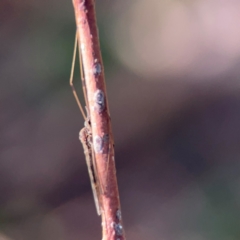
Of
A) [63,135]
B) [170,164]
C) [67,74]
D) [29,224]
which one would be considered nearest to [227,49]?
[170,164]

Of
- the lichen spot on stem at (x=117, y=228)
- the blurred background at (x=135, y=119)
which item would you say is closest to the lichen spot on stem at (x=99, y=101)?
the lichen spot on stem at (x=117, y=228)

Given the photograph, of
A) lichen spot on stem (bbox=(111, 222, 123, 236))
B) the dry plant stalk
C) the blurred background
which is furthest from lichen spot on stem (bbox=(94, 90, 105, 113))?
the blurred background

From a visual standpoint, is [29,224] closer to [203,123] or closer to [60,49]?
[60,49]

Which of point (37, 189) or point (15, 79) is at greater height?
point (15, 79)

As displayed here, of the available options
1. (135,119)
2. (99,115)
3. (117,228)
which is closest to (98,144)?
(99,115)

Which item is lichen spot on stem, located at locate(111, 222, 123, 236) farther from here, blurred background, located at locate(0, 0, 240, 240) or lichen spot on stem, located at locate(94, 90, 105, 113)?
blurred background, located at locate(0, 0, 240, 240)
